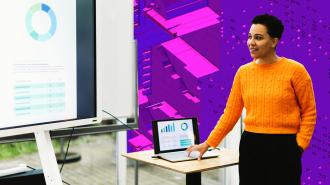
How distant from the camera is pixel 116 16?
2396 millimetres

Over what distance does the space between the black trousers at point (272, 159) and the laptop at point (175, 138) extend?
0.89ft

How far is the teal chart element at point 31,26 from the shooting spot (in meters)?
1.17

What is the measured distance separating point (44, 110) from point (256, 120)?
1.21 m

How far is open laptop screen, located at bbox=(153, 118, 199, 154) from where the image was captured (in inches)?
89.1

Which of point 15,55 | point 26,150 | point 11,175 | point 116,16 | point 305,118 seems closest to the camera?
point 15,55

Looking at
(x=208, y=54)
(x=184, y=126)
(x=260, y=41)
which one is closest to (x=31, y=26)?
(x=260, y=41)

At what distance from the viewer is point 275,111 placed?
2020mm

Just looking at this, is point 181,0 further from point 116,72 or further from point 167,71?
point 116,72

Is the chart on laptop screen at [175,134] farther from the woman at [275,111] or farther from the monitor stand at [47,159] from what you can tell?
the monitor stand at [47,159]

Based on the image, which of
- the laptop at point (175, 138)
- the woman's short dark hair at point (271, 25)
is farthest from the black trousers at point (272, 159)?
the woman's short dark hair at point (271, 25)

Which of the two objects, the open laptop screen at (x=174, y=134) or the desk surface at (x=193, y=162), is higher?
the open laptop screen at (x=174, y=134)

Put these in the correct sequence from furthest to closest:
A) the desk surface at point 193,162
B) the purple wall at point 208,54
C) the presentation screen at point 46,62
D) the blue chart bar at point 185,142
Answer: the purple wall at point 208,54 < the blue chart bar at point 185,142 < the desk surface at point 193,162 < the presentation screen at point 46,62

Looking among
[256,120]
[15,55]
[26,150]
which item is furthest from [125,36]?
[26,150]

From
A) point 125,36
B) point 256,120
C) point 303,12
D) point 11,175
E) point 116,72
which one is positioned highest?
point 303,12
